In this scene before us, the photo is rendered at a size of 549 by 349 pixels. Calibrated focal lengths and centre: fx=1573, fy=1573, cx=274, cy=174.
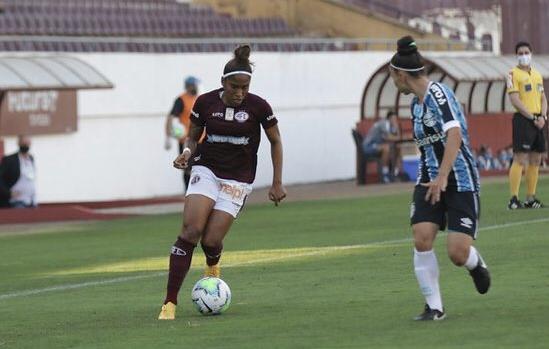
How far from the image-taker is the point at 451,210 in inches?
410

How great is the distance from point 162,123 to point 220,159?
900 inches

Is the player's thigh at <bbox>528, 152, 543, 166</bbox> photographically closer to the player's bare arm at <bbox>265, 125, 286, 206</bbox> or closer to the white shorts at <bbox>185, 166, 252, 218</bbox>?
the player's bare arm at <bbox>265, 125, 286, 206</bbox>

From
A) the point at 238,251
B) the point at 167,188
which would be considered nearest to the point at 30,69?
the point at 167,188

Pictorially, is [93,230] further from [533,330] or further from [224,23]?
[224,23]

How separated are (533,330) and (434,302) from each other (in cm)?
89

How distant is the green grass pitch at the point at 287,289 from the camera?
33.2 ft

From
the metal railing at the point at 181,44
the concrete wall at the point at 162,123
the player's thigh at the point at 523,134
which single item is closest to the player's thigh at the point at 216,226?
the player's thigh at the point at 523,134

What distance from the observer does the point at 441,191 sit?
10.3 m

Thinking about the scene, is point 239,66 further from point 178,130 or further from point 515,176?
point 178,130

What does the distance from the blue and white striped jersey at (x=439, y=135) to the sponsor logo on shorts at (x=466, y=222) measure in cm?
20

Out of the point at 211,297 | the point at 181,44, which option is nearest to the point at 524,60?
the point at 211,297

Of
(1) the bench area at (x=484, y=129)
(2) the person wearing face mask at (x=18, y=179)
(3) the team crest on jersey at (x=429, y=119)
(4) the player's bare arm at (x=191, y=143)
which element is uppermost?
(3) the team crest on jersey at (x=429, y=119)

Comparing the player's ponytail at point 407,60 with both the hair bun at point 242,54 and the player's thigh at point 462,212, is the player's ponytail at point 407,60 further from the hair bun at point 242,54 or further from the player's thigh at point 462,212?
the hair bun at point 242,54

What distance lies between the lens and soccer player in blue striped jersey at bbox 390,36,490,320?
1035 centimetres
